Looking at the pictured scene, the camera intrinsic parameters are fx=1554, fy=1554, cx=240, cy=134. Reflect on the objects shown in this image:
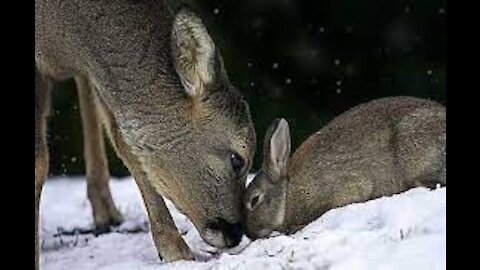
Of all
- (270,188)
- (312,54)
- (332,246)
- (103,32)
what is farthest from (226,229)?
(312,54)

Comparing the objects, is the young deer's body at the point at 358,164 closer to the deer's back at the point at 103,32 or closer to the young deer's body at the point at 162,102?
the young deer's body at the point at 162,102

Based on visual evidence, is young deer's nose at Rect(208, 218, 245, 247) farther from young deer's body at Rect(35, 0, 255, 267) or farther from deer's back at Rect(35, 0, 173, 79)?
deer's back at Rect(35, 0, 173, 79)

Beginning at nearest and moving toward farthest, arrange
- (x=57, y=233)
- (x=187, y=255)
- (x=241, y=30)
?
1. (x=187, y=255)
2. (x=57, y=233)
3. (x=241, y=30)

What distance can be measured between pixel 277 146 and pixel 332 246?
1.51 m

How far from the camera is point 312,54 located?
1513 cm

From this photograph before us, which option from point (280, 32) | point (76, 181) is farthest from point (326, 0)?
point (76, 181)

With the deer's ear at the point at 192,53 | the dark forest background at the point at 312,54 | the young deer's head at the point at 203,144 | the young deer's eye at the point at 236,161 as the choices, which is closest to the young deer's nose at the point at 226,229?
the young deer's head at the point at 203,144

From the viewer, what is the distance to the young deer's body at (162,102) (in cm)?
858

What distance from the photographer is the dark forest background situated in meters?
14.5

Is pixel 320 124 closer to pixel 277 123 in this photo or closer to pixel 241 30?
pixel 241 30

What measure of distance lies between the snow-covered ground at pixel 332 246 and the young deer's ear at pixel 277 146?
0.64 m
